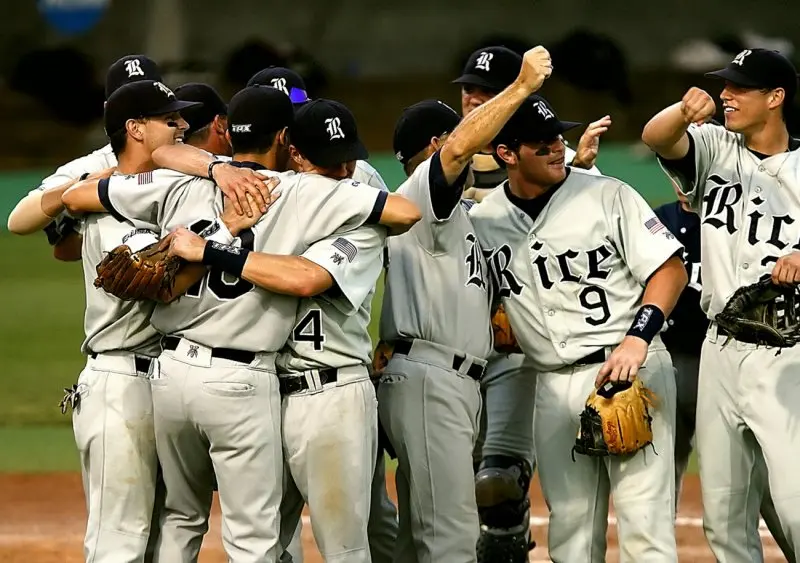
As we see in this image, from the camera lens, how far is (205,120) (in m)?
5.06

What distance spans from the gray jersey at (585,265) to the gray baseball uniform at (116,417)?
4.46 feet

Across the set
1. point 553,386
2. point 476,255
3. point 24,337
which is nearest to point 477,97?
point 476,255

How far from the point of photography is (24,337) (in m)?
12.4

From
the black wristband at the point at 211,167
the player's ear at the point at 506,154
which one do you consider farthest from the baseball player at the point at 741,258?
the black wristband at the point at 211,167

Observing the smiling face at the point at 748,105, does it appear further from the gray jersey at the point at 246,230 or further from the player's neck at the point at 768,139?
the gray jersey at the point at 246,230

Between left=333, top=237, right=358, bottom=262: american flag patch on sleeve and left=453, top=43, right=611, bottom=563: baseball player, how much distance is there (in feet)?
3.88

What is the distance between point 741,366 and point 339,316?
1.44m

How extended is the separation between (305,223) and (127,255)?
0.58 meters

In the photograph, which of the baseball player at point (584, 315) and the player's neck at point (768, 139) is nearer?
the baseball player at point (584, 315)

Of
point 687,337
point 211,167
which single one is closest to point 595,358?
point 687,337

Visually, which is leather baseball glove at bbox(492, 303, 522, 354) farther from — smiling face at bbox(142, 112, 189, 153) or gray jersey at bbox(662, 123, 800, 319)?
smiling face at bbox(142, 112, 189, 153)

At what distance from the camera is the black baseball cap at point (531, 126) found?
4.52 m

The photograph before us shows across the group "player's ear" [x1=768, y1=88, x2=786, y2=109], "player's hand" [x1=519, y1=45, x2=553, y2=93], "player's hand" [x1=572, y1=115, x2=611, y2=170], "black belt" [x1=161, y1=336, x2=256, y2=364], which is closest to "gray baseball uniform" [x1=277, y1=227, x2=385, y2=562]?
"black belt" [x1=161, y1=336, x2=256, y2=364]

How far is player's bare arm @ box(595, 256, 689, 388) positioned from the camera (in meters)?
4.22
